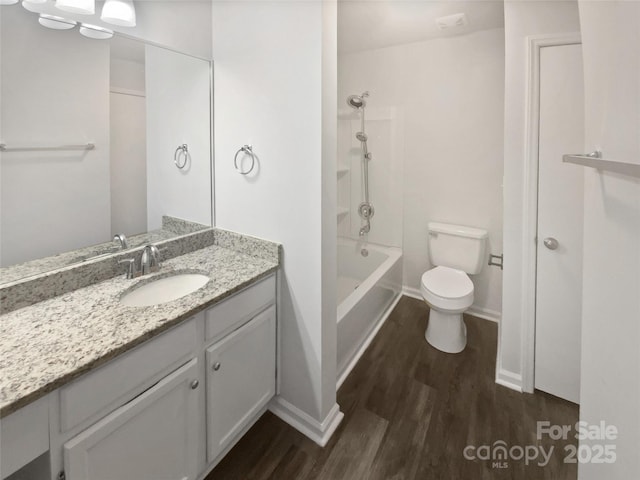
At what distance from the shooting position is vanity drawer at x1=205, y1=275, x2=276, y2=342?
4.25ft

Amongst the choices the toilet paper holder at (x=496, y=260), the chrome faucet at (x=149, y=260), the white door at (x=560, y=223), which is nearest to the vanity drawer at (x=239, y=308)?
the chrome faucet at (x=149, y=260)

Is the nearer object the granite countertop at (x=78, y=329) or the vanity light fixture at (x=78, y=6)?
the granite countertop at (x=78, y=329)

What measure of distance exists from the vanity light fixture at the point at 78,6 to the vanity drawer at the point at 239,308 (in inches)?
53.9

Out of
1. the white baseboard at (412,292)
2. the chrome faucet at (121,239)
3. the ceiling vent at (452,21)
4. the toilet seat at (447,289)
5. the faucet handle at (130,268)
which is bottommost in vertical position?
the white baseboard at (412,292)

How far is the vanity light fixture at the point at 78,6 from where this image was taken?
1271mm

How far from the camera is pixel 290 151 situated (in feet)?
5.03

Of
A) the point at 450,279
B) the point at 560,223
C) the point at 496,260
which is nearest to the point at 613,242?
the point at 560,223

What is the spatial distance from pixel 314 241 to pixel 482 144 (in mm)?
2037

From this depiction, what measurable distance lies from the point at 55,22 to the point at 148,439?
1616mm

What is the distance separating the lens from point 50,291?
1.24m

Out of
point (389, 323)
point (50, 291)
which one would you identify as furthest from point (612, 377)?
point (389, 323)

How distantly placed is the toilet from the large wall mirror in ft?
5.92

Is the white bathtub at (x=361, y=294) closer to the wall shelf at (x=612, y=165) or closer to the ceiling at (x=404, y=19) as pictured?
the wall shelf at (x=612, y=165)

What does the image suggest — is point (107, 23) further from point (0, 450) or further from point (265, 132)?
point (0, 450)
